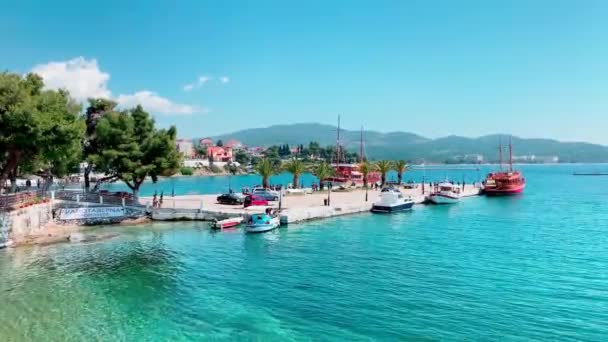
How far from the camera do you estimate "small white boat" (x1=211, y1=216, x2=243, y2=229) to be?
3475 cm

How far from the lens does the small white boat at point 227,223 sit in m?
34.8

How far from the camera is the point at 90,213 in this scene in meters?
36.2

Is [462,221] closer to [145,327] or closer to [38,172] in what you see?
[145,327]

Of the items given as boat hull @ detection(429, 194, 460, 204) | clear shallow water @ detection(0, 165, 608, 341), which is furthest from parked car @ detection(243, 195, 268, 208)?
boat hull @ detection(429, 194, 460, 204)

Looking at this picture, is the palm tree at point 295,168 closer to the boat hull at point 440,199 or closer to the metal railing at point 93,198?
the boat hull at point 440,199

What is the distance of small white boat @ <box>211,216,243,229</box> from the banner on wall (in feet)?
27.8

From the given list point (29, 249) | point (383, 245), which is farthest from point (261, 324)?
point (29, 249)

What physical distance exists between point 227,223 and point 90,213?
37.4ft

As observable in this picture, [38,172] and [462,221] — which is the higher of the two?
[38,172]

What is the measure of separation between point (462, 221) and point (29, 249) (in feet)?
117

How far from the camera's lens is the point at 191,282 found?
20484 millimetres

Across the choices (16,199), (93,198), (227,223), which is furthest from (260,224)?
(16,199)

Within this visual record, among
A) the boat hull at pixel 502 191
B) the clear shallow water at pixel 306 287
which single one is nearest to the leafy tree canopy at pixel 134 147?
the clear shallow water at pixel 306 287

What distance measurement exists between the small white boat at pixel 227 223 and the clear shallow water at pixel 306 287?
1429 millimetres
